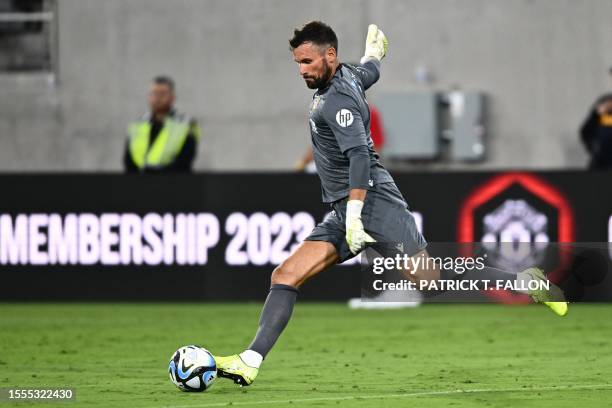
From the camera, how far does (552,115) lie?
63.5ft

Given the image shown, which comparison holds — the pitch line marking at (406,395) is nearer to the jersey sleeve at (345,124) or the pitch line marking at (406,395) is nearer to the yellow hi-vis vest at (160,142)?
the jersey sleeve at (345,124)

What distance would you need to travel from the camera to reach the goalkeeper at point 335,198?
858 centimetres

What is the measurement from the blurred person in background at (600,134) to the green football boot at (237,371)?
331 inches

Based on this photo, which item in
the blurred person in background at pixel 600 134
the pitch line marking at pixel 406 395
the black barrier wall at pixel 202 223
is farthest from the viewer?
the blurred person in background at pixel 600 134

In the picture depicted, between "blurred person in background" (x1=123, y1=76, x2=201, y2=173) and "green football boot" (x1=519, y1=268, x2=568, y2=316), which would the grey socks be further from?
"blurred person in background" (x1=123, y1=76, x2=201, y2=173)

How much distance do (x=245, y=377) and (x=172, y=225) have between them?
6.92m

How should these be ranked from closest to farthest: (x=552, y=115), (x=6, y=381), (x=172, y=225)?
1. (x=6, y=381)
2. (x=172, y=225)
3. (x=552, y=115)

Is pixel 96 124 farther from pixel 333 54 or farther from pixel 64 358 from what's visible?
pixel 333 54

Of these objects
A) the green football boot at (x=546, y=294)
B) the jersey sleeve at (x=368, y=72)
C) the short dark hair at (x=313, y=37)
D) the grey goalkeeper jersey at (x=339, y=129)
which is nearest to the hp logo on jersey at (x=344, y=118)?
the grey goalkeeper jersey at (x=339, y=129)

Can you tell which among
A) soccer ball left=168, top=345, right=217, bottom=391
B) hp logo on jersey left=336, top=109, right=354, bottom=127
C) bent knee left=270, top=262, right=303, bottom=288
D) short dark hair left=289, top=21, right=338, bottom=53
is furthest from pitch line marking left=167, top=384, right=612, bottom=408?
short dark hair left=289, top=21, right=338, bottom=53

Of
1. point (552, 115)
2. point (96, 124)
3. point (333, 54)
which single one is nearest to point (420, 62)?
point (552, 115)

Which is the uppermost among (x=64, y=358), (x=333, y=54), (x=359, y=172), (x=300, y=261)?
(x=333, y=54)

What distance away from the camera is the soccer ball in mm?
8719

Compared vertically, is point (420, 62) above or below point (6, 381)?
above
